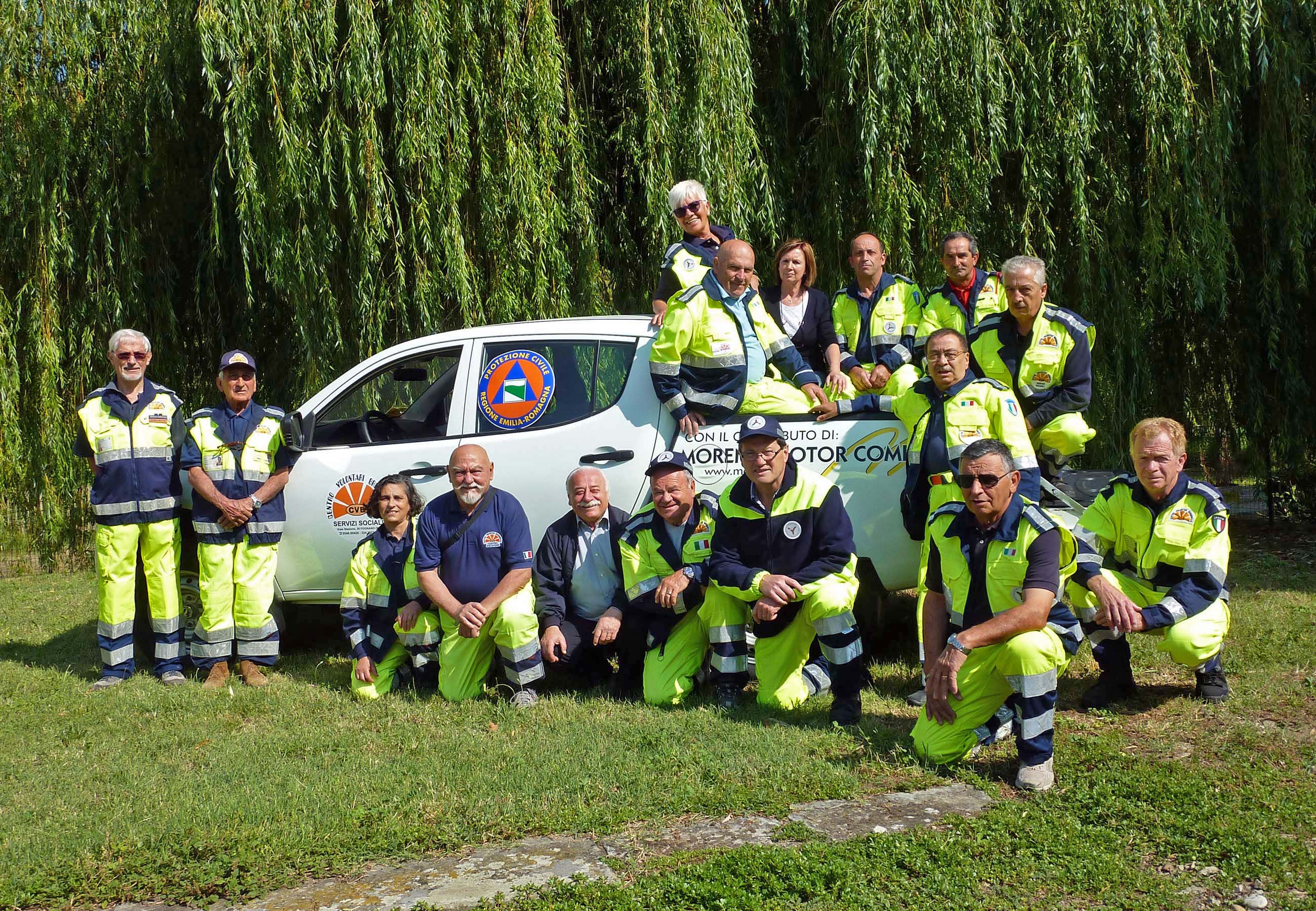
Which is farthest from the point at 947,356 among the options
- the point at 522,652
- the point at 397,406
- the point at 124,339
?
the point at 124,339

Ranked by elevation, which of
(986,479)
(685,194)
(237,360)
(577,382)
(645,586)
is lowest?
(645,586)

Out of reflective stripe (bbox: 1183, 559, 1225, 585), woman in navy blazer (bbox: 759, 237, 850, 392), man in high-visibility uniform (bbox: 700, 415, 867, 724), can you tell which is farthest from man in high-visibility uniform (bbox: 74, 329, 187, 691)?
reflective stripe (bbox: 1183, 559, 1225, 585)

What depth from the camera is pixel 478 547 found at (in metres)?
5.78

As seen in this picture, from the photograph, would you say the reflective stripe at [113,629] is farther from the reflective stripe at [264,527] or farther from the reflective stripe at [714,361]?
the reflective stripe at [714,361]

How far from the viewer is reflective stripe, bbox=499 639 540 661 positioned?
18.5 ft

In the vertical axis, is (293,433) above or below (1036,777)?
above

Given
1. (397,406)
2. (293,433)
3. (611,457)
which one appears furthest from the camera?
(397,406)

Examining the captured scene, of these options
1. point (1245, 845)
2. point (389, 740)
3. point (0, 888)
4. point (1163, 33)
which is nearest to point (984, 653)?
point (1245, 845)

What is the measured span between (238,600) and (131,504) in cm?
85

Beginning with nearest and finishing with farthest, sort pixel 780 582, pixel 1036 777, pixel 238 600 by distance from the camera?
pixel 1036 777 < pixel 780 582 < pixel 238 600

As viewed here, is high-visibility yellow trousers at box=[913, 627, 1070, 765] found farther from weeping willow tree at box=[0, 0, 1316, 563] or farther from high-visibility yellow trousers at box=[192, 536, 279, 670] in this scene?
weeping willow tree at box=[0, 0, 1316, 563]

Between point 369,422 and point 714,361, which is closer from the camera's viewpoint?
point 714,361

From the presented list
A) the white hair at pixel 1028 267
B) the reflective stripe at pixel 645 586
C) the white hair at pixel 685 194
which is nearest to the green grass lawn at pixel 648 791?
the reflective stripe at pixel 645 586

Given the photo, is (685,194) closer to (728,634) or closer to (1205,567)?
(728,634)
